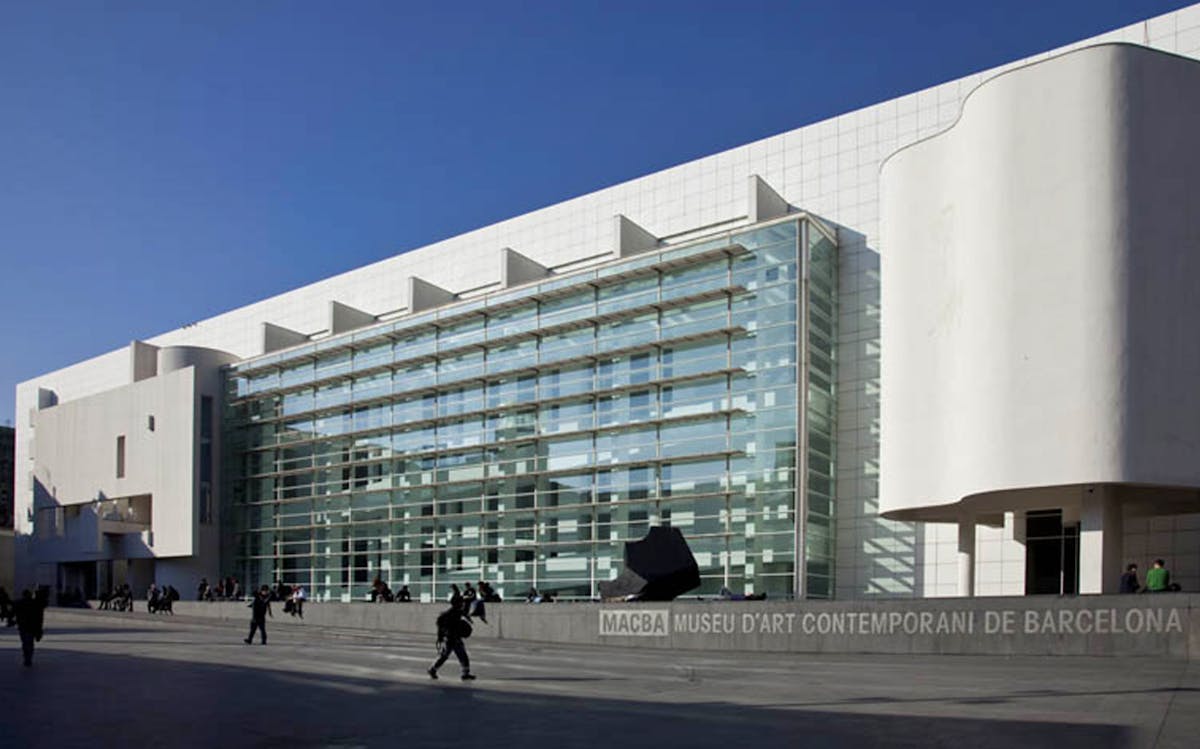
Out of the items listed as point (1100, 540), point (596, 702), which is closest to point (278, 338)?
point (1100, 540)

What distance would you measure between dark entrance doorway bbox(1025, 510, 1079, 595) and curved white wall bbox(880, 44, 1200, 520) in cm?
695

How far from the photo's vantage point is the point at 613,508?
4547cm

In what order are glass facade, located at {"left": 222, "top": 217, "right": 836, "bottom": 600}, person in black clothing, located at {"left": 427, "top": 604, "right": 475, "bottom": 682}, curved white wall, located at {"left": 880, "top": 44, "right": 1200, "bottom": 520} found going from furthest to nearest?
1. glass facade, located at {"left": 222, "top": 217, "right": 836, "bottom": 600}
2. curved white wall, located at {"left": 880, "top": 44, "right": 1200, "bottom": 520}
3. person in black clothing, located at {"left": 427, "top": 604, "right": 475, "bottom": 682}

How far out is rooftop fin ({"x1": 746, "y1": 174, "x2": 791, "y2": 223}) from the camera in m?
42.1

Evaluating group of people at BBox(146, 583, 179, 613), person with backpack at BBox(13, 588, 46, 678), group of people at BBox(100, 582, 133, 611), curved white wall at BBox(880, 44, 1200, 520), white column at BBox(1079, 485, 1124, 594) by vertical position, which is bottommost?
group of people at BBox(100, 582, 133, 611)

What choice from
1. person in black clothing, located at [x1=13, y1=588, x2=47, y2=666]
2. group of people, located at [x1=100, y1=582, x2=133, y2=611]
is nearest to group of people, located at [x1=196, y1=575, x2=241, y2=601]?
group of people, located at [x1=100, y1=582, x2=133, y2=611]

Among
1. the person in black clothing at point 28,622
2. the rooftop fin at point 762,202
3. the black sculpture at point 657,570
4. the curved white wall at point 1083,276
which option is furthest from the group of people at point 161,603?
the curved white wall at point 1083,276

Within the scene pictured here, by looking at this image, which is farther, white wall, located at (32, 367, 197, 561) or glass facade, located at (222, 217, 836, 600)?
white wall, located at (32, 367, 197, 561)

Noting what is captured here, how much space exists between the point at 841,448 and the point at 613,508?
9.11 meters

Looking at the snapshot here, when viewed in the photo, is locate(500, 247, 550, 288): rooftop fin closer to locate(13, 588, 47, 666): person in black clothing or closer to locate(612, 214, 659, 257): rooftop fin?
locate(612, 214, 659, 257): rooftop fin

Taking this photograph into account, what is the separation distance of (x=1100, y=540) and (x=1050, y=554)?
23.2 ft

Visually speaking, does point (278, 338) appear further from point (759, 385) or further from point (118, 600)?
point (759, 385)

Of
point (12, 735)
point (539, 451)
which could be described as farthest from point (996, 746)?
point (539, 451)

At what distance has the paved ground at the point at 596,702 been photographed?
1304 cm
